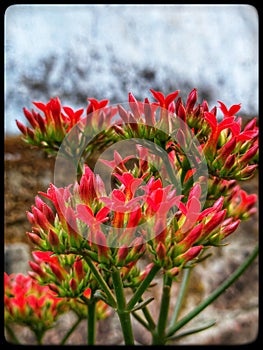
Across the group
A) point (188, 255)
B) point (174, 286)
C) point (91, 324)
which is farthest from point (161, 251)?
point (174, 286)

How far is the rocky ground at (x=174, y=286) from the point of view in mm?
929

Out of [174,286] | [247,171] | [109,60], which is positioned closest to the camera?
[247,171]

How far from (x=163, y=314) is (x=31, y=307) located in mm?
253

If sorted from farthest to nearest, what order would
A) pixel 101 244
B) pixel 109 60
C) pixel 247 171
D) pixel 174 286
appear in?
pixel 174 286
pixel 109 60
pixel 247 171
pixel 101 244

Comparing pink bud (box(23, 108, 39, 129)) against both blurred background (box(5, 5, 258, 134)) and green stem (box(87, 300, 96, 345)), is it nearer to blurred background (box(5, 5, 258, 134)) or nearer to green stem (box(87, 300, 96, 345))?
blurred background (box(5, 5, 258, 134))

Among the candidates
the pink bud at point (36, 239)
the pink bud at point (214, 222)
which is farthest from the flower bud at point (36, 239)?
the pink bud at point (214, 222)

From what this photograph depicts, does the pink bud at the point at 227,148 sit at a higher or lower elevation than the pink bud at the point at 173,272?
higher

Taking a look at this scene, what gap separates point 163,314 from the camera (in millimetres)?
730

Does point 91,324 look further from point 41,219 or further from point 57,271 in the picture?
point 41,219

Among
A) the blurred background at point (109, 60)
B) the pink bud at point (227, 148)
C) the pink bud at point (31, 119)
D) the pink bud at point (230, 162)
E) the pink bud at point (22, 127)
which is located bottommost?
the pink bud at point (230, 162)

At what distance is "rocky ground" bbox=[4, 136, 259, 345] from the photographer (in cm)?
93

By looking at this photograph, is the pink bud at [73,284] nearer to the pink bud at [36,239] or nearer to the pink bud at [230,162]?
the pink bud at [36,239]

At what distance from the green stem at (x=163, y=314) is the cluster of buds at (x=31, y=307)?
19cm

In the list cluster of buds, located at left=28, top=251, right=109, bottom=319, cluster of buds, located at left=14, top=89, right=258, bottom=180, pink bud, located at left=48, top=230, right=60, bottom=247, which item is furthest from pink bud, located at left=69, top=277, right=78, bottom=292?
cluster of buds, located at left=14, top=89, right=258, bottom=180
